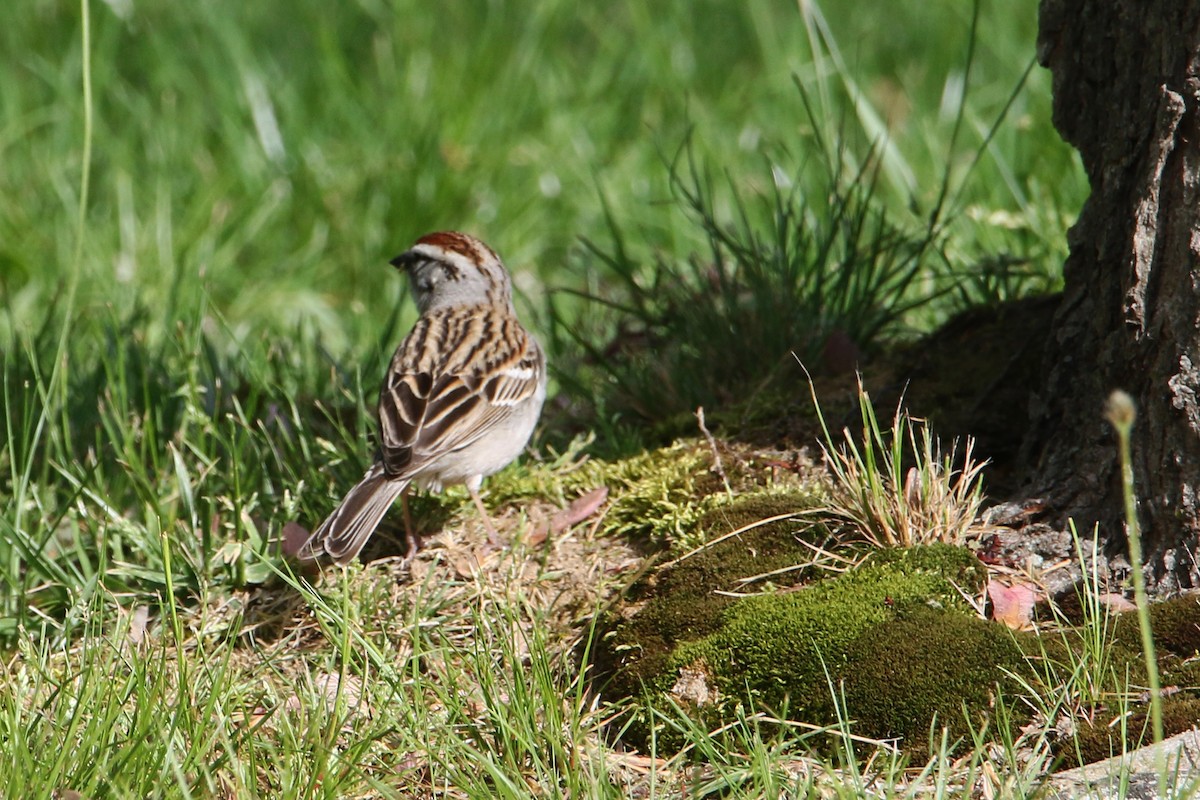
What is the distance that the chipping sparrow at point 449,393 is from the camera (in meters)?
4.41

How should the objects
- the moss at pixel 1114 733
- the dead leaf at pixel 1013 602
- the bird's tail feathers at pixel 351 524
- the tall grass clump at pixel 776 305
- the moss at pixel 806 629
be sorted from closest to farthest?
the moss at pixel 1114 733 < the moss at pixel 806 629 < the dead leaf at pixel 1013 602 < the bird's tail feathers at pixel 351 524 < the tall grass clump at pixel 776 305

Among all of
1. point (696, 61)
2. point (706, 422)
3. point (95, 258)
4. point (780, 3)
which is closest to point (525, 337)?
point (706, 422)

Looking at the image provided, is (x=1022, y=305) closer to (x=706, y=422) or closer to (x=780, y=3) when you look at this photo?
(x=706, y=422)

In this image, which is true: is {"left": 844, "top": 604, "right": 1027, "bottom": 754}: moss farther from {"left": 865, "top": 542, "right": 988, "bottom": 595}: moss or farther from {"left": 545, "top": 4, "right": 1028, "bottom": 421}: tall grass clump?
{"left": 545, "top": 4, "right": 1028, "bottom": 421}: tall grass clump

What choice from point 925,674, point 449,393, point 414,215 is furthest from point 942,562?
point 414,215

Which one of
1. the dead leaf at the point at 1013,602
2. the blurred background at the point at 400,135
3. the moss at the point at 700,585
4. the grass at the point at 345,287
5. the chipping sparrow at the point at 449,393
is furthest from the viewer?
the blurred background at the point at 400,135

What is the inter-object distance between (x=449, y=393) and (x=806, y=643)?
6.21 ft

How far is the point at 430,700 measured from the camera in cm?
379

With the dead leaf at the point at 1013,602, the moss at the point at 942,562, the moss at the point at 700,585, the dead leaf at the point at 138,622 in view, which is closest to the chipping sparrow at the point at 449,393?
the dead leaf at the point at 138,622

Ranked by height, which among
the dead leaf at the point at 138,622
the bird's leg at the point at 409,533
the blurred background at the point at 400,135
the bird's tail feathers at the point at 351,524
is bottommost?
the dead leaf at the point at 138,622

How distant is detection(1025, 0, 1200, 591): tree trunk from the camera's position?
3.63 metres

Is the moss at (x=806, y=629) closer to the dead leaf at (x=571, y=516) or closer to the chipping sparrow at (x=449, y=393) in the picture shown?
the dead leaf at (x=571, y=516)

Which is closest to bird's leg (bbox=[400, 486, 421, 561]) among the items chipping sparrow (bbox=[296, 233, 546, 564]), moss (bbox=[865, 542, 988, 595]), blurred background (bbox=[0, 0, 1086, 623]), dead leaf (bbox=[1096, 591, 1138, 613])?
chipping sparrow (bbox=[296, 233, 546, 564])

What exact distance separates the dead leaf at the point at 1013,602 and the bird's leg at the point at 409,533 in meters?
1.90
